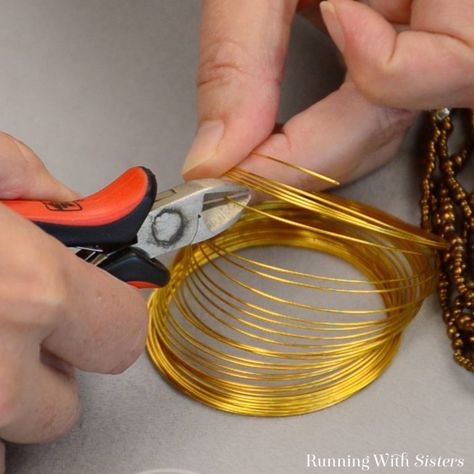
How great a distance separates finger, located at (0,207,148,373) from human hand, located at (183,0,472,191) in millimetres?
260

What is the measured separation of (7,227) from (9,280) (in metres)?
0.04

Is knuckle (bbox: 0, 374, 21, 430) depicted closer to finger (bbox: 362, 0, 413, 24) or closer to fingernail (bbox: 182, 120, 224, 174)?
fingernail (bbox: 182, 120, 224, 174)

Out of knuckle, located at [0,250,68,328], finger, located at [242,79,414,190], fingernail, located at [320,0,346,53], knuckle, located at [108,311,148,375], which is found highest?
fingernail, located at [320,0,346,53]

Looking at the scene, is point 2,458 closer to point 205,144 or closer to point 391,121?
point 205,144

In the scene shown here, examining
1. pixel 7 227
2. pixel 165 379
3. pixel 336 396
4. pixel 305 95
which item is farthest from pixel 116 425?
pixel 305 95

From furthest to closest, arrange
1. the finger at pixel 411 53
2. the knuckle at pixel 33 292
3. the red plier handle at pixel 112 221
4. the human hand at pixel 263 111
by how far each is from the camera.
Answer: the human hand at pixel 263 111 → the finger at pixel 411 53 → the red plier handle at pixel 112 221 → the knuckle at pixel 33 292

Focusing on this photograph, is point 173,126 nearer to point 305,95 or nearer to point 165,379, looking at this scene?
point 305,95

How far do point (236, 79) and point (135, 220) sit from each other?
29 centimetres

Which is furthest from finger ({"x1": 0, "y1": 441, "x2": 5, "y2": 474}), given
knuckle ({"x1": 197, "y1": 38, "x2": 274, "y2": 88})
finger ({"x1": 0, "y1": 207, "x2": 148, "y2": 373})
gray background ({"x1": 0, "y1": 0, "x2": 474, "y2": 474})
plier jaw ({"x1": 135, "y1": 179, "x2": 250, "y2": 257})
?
knuckle ({"x1": 197, "y1": 38, "x2": 274, "y2": 88})

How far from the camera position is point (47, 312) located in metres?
0.78

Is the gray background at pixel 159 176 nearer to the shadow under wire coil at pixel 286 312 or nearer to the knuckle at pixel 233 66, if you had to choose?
the shadow under wire coil at pixel 286 312

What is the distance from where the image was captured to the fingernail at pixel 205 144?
3.54 ft

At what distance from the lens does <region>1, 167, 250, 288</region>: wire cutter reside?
2.85ft

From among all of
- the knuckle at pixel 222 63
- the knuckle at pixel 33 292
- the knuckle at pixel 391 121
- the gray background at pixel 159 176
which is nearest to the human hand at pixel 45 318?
the knuckle at pixel 33 292
